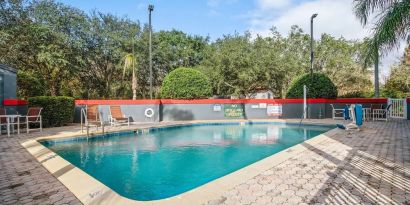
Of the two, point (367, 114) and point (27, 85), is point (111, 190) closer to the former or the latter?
point (27, 85)

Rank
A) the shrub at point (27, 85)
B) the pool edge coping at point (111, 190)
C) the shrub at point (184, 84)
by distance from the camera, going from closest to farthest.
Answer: the pool edge coping at point (111, 190)
the shrub at point (27, 85)
the shrub at point (184, 84)

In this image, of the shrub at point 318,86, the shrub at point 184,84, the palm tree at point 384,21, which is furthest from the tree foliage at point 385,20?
the shrub at point 184,84

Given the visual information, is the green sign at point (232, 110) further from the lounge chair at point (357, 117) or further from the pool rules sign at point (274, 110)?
the lounge chair at point (357, 117)

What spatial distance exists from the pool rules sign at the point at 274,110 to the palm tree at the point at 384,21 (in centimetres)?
949

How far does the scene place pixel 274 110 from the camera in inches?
665

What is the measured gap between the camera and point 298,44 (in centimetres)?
2789

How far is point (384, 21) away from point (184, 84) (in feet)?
35.3

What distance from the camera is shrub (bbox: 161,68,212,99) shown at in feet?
51.0

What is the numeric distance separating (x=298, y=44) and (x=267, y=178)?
1025 inches

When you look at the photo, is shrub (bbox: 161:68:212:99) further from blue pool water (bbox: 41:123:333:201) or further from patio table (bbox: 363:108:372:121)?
patio table (bbox: 363:108:372:121)

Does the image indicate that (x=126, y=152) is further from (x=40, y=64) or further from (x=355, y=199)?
(x=40, y=64)

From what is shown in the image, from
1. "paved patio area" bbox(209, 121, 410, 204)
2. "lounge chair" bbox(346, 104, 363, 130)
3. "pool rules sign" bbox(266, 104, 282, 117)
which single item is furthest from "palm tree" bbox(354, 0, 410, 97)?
"pool rules sign" bbox(266, 104, 282, 117)

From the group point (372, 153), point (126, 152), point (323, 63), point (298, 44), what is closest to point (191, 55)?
point (298, 44)

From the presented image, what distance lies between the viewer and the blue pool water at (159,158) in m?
5.10
